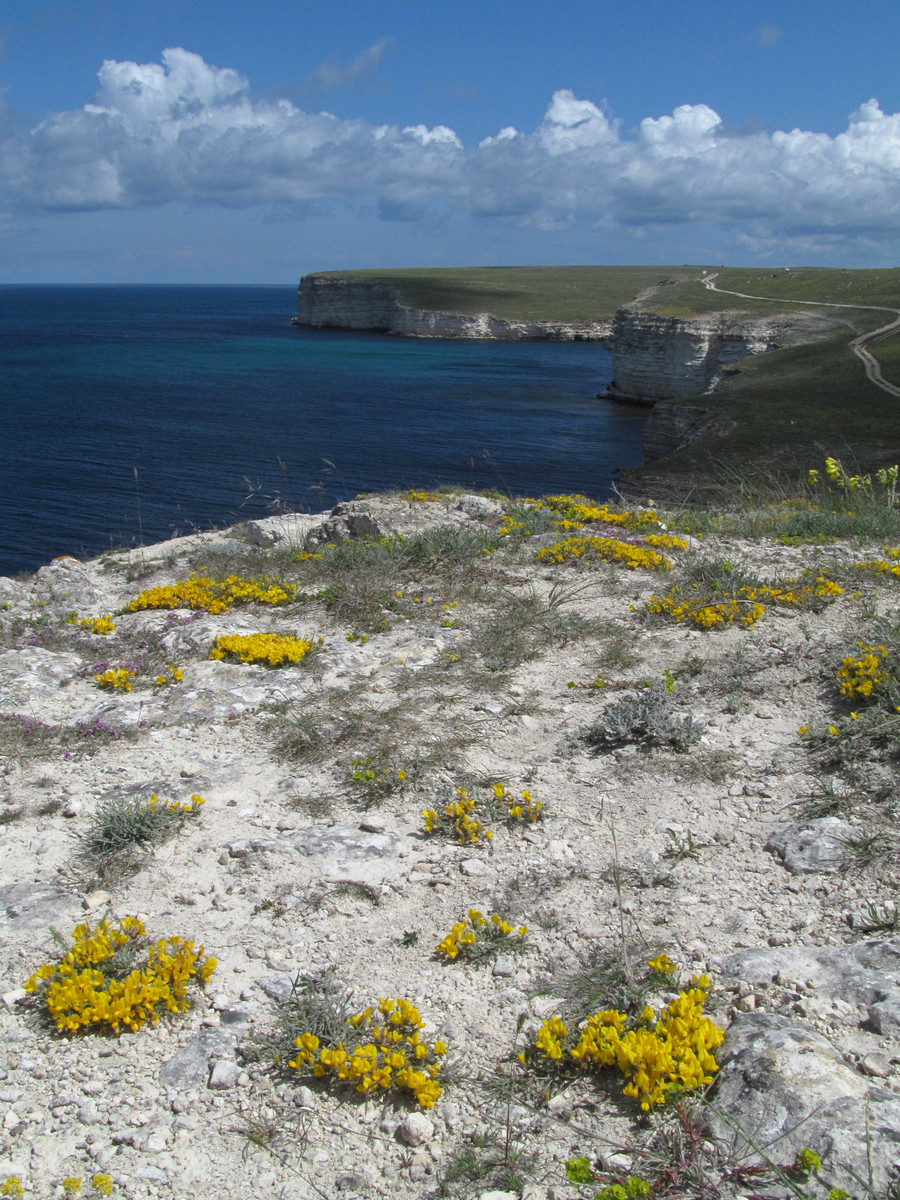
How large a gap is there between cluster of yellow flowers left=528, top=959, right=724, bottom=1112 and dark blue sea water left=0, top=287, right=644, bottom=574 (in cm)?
1007

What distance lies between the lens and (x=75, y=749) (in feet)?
23.5

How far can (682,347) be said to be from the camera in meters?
72.4

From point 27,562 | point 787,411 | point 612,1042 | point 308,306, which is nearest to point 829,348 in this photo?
point 787,411

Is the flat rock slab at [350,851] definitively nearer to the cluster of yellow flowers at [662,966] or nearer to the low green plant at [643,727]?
the cluster of yellow flowers at [662,966]

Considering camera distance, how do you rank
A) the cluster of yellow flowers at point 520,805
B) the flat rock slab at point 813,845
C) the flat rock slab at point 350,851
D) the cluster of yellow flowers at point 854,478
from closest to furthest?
the flat rock slab at point 813,845
the flat rock slab at point 350,851
the cluster of yellow flowers at point 520,805
the cluster of yellow flowers at point 854,478

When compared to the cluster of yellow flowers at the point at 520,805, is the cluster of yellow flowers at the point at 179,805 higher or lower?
lower

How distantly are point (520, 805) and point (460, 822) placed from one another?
1.64ft

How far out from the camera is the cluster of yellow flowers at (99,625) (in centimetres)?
988

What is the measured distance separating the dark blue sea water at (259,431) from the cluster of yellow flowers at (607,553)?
429cm

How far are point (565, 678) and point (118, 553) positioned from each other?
31.1ft

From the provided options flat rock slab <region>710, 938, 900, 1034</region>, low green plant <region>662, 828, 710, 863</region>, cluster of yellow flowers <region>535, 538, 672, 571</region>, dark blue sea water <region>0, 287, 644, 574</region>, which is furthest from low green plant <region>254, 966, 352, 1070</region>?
dark blue sea water <region>0, 287, 644, 574</region>

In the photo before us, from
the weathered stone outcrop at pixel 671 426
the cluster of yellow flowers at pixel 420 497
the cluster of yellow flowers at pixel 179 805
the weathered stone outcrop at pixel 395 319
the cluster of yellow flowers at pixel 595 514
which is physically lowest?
the cluster of yellow flowers at pixel 179 805

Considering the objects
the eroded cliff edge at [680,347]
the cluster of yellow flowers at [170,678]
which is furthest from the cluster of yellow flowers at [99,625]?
the eroded cliff edge at [680,347]

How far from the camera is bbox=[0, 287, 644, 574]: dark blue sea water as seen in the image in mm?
39094
